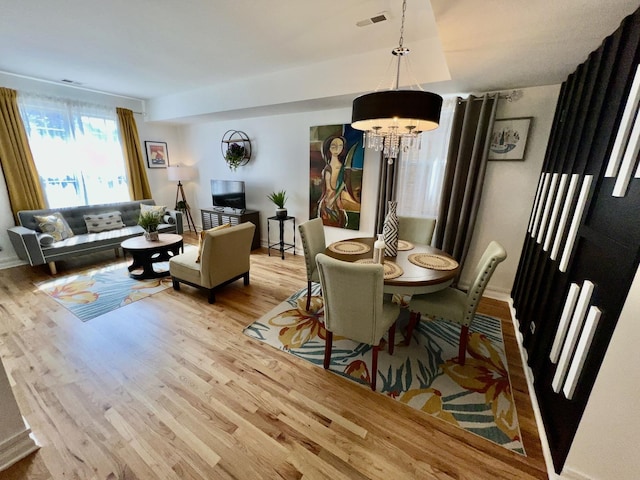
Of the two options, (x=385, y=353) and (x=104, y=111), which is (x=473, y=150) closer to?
(x=385, y=353)

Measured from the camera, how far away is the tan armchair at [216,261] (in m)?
2.71

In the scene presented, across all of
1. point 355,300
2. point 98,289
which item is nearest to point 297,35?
point 355,300

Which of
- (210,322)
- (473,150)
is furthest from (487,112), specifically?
(210,322)

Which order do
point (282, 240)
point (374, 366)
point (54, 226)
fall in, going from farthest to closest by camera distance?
point (282, 240), point (54, 226), point (374, 366)

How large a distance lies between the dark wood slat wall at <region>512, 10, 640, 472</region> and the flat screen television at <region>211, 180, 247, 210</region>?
4228 millimetres

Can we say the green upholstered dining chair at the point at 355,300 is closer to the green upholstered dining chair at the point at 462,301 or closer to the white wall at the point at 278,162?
the green upholstered dining chair at the point at 462,301

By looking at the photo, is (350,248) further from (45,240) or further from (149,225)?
(45,240)

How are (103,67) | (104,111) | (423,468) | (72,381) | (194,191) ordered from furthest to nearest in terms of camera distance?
1. (194,191)
2. (104,111)
3. (103,67)
4. (72,381)
5. (423,468)

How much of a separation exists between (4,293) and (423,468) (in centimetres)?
456

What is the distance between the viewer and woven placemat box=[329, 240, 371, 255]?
92.4 inches

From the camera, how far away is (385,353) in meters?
2.15

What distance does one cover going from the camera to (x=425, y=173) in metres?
3.25

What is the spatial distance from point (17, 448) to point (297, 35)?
3433 millimetres

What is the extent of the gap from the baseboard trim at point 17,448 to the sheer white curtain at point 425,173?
3.70m
